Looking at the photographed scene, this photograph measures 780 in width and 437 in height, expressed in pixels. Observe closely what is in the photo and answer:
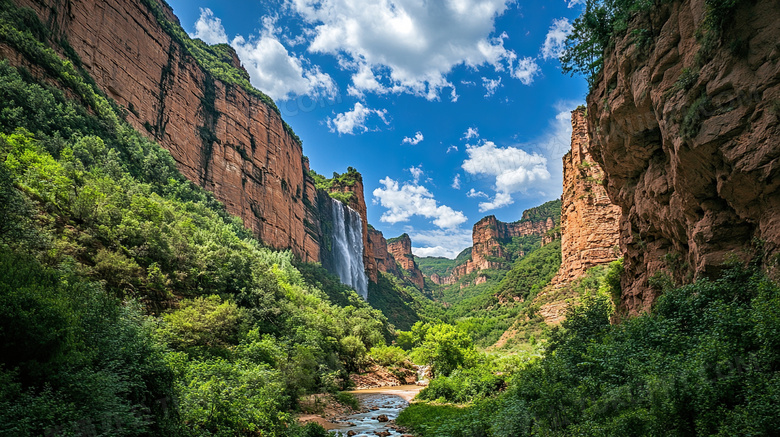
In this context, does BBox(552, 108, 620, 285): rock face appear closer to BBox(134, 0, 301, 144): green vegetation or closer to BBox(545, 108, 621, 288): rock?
BBox(545, 108, 621, 288): rock

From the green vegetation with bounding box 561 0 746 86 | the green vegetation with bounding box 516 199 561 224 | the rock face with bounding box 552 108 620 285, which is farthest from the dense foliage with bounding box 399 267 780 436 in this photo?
the green vegetation with bounding box 516 199 561 224

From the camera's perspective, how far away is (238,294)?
81.4ft

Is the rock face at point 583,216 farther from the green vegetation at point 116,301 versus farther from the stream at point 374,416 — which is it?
the green vegetation at point 116,301

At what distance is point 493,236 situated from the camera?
527 ft

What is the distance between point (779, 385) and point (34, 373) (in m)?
11.8

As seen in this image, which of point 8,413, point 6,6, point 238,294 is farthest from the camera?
point 6,6

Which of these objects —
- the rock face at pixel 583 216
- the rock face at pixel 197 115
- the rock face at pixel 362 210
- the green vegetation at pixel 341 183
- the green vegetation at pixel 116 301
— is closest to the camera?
the green vegetation at pixel 116 301

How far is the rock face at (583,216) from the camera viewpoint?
39.2 metres

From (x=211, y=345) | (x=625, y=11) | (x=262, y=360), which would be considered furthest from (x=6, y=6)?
(x=625, y=11)

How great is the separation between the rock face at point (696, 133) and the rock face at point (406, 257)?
535 feet

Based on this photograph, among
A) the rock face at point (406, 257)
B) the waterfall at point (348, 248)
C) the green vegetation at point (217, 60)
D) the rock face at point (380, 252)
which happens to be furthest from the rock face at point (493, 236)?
the green vegetation at point (217, 60)

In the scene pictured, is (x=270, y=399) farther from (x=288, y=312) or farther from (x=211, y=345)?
(x=288, y=312)

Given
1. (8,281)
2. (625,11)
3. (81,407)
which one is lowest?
(81,407)

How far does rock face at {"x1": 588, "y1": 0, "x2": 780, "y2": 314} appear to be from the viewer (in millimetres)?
6820
